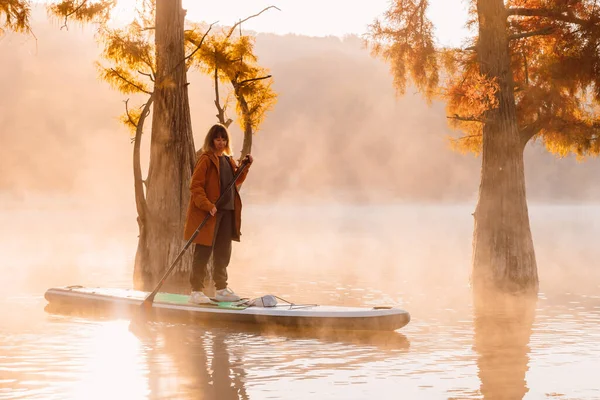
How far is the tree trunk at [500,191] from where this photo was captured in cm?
1850


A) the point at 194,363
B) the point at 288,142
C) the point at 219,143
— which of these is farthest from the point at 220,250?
the point at 288,142

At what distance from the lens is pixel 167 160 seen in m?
18.2

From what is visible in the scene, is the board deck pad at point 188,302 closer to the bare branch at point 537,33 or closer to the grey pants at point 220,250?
the grey pants at point 220,250

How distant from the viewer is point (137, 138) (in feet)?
62.7

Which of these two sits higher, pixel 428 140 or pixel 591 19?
pixel 428 140

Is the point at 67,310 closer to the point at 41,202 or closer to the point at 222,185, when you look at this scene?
the point at 222,185

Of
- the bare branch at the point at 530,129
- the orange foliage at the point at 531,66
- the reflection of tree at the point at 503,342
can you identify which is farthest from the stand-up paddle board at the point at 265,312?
the bare branch at the point at 530,129

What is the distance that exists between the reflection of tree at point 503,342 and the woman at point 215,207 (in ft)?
12.1

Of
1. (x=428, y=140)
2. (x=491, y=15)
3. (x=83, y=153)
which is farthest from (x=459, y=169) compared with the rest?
(x=491, y=15)

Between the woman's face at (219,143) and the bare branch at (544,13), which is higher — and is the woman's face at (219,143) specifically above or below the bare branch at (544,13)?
below

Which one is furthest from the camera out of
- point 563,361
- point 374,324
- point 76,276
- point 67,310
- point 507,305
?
point 76,276

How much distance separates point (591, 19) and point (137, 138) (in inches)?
367

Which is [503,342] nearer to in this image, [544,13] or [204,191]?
[204,191]

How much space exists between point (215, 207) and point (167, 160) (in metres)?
5.55
